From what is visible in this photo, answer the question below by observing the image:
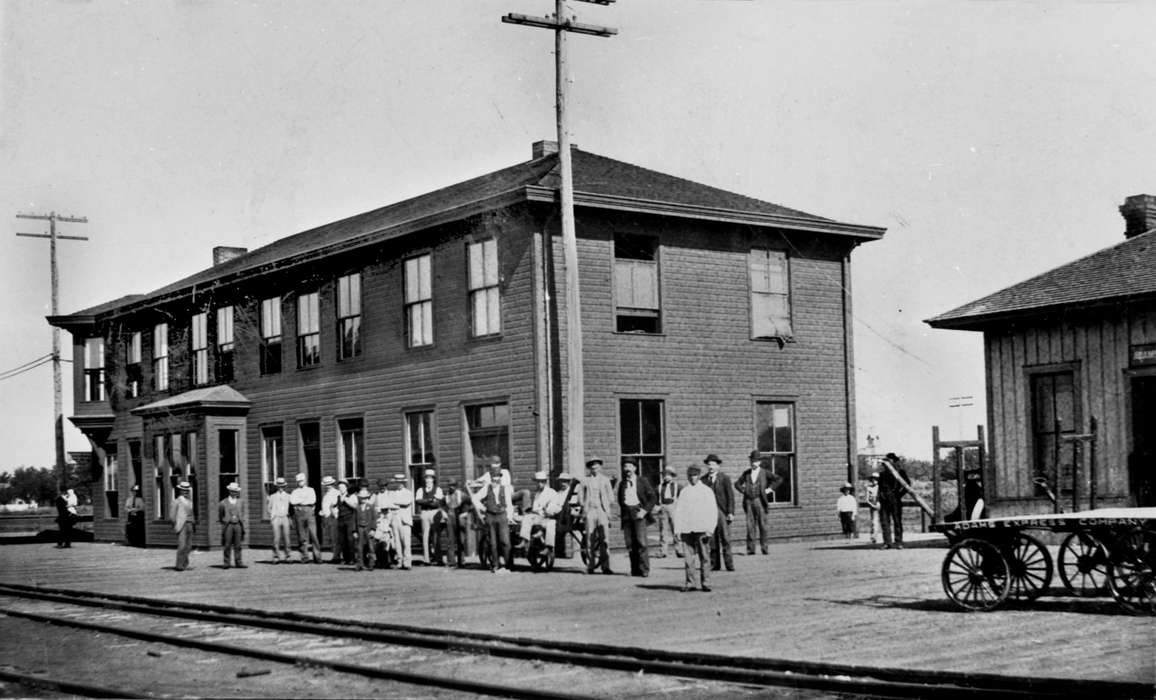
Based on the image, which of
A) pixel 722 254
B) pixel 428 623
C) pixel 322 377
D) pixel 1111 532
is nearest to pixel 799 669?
pixel 1111 532

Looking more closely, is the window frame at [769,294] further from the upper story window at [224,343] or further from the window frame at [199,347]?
the window frame at [199,347]

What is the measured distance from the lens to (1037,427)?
2036 centimetres

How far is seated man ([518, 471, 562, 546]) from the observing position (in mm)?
19828

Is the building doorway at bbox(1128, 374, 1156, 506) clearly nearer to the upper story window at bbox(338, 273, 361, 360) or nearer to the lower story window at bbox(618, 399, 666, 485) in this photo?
the lower story window at bbox(618, 399, 666, 485)

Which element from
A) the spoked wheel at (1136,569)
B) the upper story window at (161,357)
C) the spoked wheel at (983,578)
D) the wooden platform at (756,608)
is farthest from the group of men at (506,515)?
the upper story window at (161,357)

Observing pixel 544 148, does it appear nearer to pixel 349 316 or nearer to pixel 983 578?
pixel 349 316

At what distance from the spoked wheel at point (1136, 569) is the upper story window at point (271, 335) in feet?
71.3

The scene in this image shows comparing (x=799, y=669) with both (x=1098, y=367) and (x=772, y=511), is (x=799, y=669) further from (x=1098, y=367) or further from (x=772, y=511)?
→ (x=772, y=511)

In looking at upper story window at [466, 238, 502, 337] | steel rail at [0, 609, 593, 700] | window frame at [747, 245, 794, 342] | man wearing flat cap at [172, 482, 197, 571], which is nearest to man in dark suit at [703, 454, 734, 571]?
upper story window at [466, 238, 502, 337]

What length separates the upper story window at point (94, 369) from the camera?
127ft

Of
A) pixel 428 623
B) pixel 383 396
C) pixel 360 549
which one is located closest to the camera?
pixel 428 623

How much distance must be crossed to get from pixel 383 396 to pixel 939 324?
36.3 ft

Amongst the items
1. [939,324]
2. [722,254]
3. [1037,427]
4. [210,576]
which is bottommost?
[210,576]

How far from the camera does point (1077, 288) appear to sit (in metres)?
20.2
